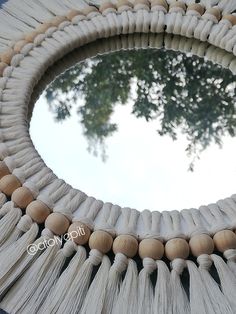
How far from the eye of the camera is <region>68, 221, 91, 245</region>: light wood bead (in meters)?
0.42

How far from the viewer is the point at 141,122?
0.55 metres

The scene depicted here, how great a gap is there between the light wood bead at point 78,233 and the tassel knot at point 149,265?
52mm

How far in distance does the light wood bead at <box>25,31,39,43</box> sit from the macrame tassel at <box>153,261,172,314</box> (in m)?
0.32

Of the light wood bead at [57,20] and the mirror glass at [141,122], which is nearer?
the mirror glass at [141,122]

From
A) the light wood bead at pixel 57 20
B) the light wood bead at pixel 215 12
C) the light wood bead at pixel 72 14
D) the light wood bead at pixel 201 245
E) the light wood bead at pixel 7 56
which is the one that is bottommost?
the light wood bead at pixel 201 245

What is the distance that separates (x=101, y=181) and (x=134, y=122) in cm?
9

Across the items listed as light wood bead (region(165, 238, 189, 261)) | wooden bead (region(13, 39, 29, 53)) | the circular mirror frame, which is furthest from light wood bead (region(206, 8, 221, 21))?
light wood bead (region(165, 238, 189, 261))

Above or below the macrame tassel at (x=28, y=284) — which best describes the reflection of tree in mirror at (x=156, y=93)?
above

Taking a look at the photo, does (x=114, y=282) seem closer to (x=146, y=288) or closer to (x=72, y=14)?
(x=146, y=288)

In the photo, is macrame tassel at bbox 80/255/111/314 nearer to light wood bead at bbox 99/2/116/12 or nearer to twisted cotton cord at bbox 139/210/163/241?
twisted cotton cord at bbox 139/210/163/241

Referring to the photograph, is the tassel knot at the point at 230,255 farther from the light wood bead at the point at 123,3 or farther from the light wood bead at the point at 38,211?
the light wood bead at the point at 123,3

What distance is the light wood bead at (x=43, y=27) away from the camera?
612mm

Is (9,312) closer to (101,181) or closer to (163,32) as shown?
(101,181)

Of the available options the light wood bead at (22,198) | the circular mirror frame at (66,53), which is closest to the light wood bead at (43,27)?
the circular mirror frame at (66,53)
